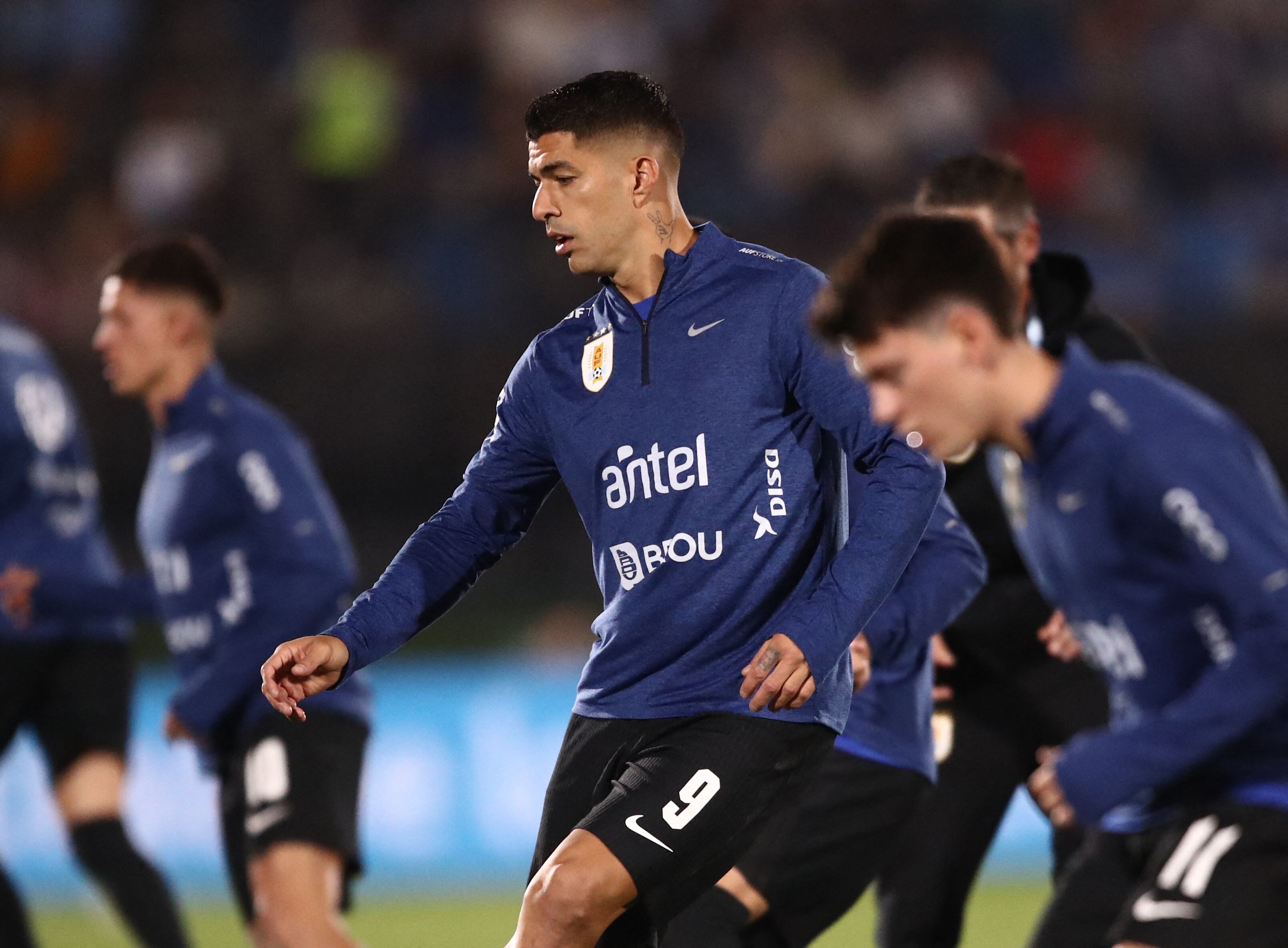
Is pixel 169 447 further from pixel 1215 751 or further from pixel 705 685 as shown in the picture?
pixel 1215 751

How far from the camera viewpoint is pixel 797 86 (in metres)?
13.1

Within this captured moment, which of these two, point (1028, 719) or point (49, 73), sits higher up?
point (49, 73)

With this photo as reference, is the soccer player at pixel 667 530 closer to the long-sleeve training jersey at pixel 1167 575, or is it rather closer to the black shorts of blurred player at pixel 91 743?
the long-sleeve training jersey at pixel 1167 575

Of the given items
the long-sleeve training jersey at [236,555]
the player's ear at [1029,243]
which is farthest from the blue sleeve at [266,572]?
the player's ear at [1029,243]

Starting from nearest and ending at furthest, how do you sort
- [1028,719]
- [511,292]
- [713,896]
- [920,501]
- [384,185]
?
1. [920,501]
2. [713,896]
3. [1028,719]
4. [511,292]
5. [384,185]

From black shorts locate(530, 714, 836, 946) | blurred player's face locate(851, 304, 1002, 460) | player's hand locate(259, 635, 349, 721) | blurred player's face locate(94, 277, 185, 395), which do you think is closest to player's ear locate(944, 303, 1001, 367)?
blurred player's face locate(851, 304, 1002, 460)

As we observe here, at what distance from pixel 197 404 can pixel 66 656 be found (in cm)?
123

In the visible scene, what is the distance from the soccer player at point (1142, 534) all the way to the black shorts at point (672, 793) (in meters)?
0.76

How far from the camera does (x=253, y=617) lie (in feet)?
18.9

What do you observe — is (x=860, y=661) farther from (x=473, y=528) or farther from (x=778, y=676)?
(x=473, y=528)

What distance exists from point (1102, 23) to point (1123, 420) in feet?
37.5

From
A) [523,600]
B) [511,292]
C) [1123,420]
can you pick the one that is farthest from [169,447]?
[511,292]

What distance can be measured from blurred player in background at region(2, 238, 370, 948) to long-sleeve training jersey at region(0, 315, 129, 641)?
0.65 metres

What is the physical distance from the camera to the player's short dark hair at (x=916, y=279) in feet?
10.7
